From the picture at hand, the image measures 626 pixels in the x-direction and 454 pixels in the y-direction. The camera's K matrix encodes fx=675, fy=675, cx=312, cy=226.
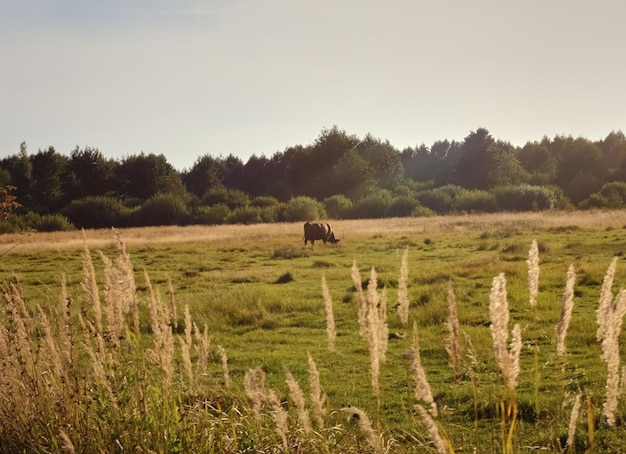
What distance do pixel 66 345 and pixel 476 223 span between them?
34947 mm

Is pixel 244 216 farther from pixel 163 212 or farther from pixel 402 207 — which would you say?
pixel 402 207

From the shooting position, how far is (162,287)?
61.3ft

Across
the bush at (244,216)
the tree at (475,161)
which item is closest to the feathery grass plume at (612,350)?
the bush at (244,216)

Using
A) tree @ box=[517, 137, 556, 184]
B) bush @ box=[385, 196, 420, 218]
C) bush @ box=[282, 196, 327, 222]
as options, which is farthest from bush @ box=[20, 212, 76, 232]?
tree @ box=[517, 137, 556, 184]

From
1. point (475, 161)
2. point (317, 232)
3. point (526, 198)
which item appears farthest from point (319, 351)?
point (475, 161)

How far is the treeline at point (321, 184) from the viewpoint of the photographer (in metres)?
60.8

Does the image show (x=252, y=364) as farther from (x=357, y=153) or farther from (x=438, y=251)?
(x=357, y=153)

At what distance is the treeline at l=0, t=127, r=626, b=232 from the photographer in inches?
2394

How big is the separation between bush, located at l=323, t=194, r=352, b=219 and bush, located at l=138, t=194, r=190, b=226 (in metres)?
13.6

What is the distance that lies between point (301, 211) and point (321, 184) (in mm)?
17386

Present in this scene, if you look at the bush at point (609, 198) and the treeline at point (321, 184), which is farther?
the treeline at point (321, 184)

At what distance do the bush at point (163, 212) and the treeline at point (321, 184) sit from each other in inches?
3.7

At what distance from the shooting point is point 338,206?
6550cm

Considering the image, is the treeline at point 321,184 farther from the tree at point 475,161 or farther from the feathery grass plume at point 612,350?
the feathery grass plume at point 612,350
